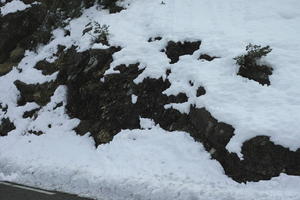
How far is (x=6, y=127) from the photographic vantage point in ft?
50.6

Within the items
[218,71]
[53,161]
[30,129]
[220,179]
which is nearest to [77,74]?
[30,129]

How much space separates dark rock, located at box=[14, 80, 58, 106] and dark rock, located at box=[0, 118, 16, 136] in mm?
856

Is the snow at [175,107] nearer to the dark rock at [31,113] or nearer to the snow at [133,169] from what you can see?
the snow at [133,169]

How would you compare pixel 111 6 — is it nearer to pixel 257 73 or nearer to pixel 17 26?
pixel 17 26

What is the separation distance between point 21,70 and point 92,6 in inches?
161

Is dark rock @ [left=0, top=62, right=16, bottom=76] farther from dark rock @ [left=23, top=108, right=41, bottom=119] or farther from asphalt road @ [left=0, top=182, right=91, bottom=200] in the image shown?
asphalt road @ [left=0, top=182, right=91, bottom=200]

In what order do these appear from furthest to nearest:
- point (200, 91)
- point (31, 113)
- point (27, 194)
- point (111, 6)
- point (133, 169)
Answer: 1. point (111, 6)
2. point (31, 113)
3. point (200, 91)
4. point (133, 169)
5. point (27, 194)

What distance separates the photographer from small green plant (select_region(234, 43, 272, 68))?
11.7m

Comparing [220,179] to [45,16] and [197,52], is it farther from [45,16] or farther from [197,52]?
[45,16]

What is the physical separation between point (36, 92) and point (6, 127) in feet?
5.47

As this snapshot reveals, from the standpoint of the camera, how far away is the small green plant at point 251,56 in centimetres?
1172

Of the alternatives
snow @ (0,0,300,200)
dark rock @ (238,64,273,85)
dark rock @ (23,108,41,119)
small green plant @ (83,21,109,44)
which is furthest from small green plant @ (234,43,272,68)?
dark rock @ (23,108,41,119)

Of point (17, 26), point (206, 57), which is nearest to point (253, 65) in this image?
point (206, 57)

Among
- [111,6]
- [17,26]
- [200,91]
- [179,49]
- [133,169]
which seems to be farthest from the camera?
[17,26]
